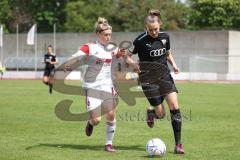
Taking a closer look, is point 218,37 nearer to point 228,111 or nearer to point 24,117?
point 228,111

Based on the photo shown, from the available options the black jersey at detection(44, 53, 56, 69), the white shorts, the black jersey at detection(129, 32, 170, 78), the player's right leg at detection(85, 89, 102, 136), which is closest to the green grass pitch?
the player's right leg at detection(85, 89, 102, 136)

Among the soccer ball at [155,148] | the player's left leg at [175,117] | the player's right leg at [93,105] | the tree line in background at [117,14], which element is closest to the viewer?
the soccer ball at [155,148]

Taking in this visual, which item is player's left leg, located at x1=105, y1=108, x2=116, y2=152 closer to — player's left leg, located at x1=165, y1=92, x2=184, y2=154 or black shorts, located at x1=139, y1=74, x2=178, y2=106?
black shorts, located at x1=139, y1=74, x2=178, y2=106

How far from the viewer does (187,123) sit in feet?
45.1

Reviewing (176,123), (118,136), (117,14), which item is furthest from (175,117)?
(117,14)

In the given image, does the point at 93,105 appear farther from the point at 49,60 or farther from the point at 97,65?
the point at 49,60

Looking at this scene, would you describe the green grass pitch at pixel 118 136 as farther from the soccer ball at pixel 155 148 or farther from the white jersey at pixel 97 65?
the white jersey at pixel 97 65

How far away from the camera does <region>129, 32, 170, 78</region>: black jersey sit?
9711 millimetres

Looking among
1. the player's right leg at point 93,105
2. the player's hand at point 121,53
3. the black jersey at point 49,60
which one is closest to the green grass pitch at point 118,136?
the player's right leg at point 93,105

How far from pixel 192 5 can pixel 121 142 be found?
70.9 m

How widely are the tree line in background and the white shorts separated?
62.1m

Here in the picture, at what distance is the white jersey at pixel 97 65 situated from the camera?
31.8 feet

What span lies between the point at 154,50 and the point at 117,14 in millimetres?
65069

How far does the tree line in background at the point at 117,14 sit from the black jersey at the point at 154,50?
6179 centimetres
